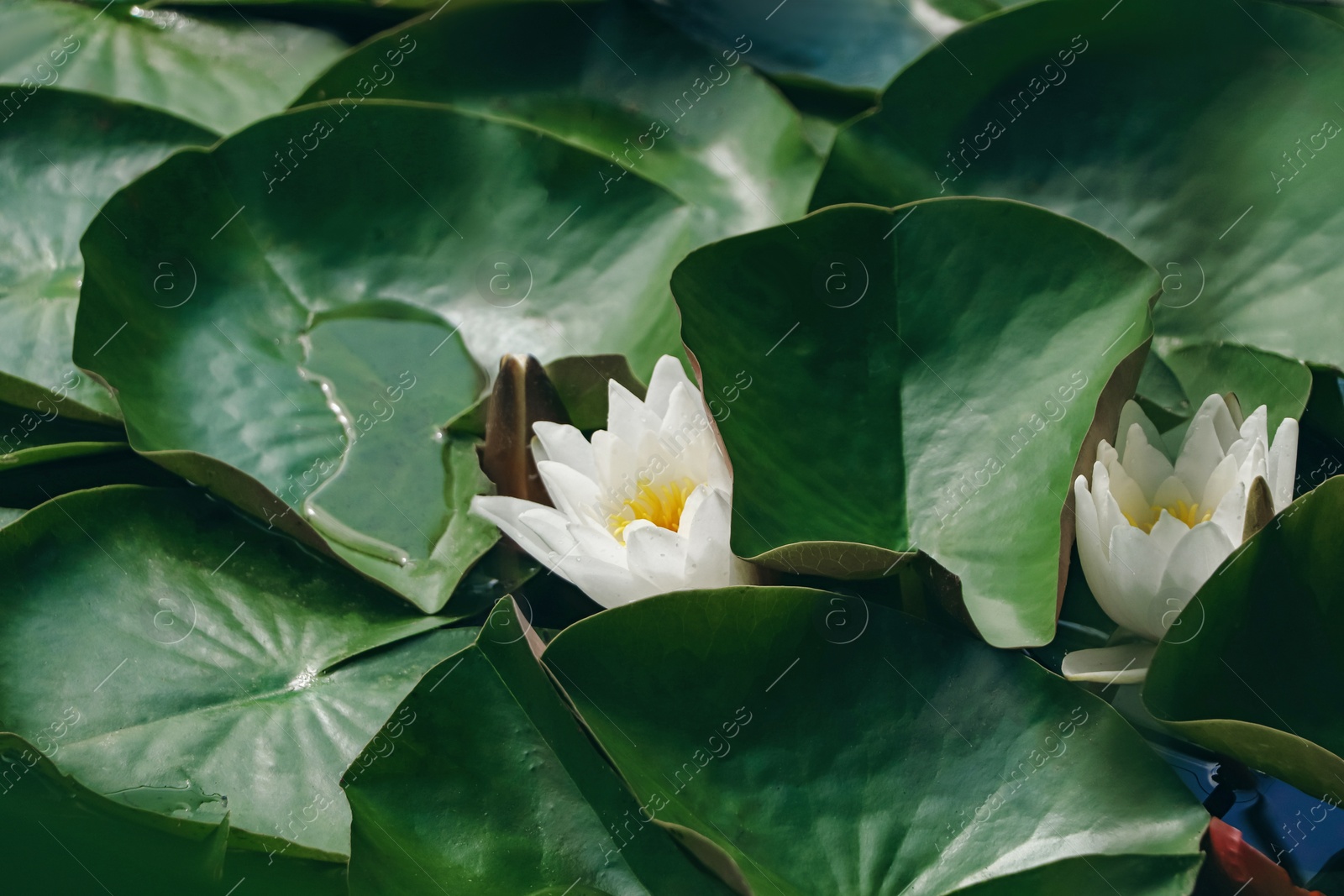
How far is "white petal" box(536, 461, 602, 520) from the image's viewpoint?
1.17 metres

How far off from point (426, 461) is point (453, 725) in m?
0.45

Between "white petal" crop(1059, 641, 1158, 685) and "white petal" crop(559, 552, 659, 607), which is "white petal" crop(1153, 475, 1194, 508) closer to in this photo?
"white petal" crop(1059, 641, 1158, 685)

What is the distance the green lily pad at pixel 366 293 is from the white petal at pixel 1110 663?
2.14 feet

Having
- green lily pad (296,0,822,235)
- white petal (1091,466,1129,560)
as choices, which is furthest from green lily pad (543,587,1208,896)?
green lily pad (296,0,822,235)

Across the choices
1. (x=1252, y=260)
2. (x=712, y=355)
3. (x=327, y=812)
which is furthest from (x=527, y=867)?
(x=1252, y=260)

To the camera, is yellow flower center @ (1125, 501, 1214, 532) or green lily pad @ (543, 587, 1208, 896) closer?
green lily pad @ (543, 587, 1208, 896)

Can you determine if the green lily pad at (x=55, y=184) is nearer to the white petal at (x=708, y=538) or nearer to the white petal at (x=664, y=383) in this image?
the white petal at (x=664, y=383)

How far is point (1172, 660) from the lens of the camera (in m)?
0.96

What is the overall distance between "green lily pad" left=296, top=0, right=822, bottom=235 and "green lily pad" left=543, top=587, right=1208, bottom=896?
827 millimetres

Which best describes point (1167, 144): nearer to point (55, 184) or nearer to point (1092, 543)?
point (1092, 543)

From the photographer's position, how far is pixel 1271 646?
983 mm

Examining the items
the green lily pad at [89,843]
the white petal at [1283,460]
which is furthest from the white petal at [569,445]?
the white petal at [1283,460]

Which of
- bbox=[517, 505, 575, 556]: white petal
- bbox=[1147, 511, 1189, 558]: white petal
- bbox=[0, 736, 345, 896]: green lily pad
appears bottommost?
bbox=[0, 736, 345, 896]: green lily pad

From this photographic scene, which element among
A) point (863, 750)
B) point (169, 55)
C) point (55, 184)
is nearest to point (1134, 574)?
point (863, 750)
